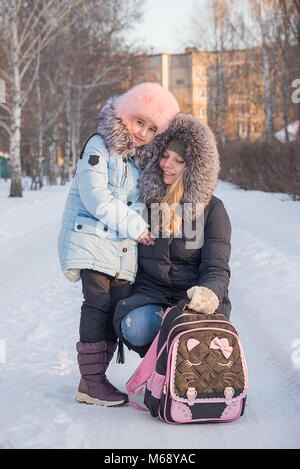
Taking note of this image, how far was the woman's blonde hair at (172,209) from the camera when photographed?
303cm

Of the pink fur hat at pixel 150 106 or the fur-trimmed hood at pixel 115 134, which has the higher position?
the pink fur hat at pixel 150 106

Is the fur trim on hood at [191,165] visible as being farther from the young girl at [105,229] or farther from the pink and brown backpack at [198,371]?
the pink and brown backpack at [198,371]

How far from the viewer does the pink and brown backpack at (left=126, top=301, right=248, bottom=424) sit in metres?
2.62

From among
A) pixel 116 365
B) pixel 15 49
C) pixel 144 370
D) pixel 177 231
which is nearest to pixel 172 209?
pixel 177 231

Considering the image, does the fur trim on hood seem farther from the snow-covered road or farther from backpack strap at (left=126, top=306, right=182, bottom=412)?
the snow-covered road

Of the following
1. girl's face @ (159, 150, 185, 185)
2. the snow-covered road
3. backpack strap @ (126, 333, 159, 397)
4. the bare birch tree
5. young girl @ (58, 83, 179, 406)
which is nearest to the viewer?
the snow-covered road

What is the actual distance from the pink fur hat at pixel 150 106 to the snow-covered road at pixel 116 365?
1.50 metres

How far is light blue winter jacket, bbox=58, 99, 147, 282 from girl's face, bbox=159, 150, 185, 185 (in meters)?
0.17

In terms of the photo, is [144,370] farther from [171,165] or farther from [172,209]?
[171,165]

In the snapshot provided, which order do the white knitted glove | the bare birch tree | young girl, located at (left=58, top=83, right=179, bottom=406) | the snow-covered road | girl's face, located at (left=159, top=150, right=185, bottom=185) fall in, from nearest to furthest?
the snow-covered road → the white knitted glove → young girl, located at (left=58, top=83, right=179, bottom=406) → girl's face, located at (left=159, top=150, right=185, bottom=185) → the bare birch tree

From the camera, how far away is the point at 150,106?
10.1 ft

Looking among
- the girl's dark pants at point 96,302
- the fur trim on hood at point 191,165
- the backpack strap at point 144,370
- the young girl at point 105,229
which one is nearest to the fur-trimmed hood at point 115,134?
the young girl at point 105,229

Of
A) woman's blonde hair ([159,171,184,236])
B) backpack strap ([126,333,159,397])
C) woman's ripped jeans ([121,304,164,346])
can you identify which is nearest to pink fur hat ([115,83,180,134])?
woman's blonde hair ([159,171,184,236])

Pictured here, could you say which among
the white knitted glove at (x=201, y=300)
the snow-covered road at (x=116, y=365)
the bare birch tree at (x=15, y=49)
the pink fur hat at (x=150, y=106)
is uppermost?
the bare birch tree at (x=15, y=49)
